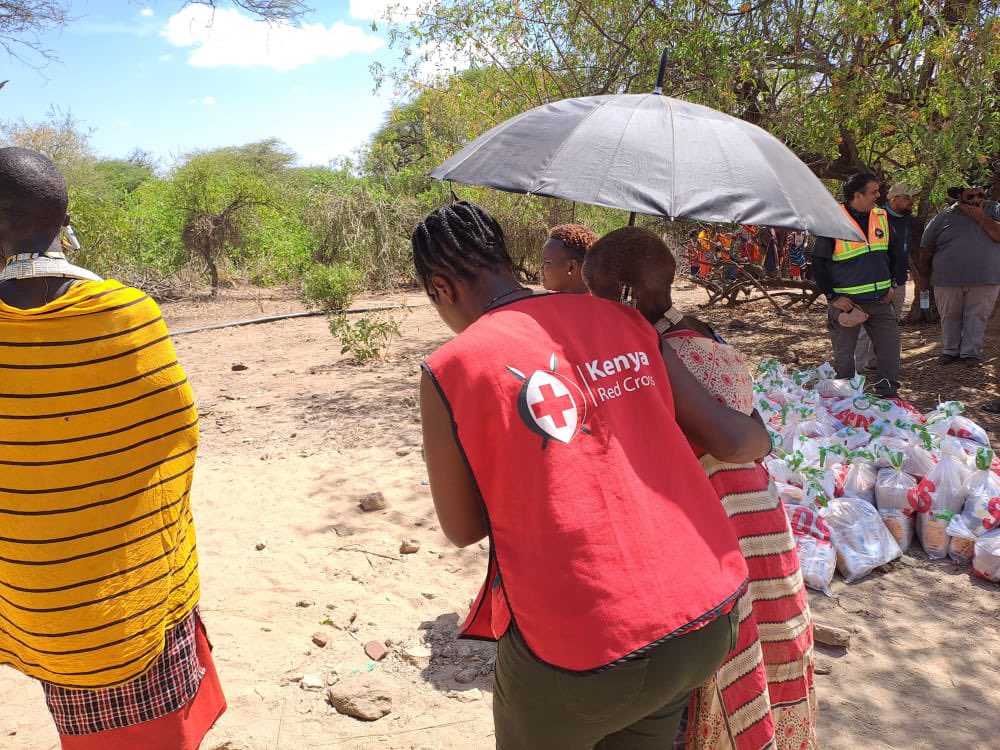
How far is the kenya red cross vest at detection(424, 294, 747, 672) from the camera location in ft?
3.71

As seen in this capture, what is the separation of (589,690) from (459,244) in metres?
0.82

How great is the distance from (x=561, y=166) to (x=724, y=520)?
1.02m

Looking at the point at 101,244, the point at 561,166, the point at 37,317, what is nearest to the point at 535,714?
the point at 37,317

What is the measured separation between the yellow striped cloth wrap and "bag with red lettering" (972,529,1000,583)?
11.1 feet

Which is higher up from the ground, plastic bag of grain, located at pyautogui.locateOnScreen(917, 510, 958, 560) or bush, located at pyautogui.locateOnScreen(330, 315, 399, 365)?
bush, located at pyautogui.locateOnScreen(330, 315, 399, 365)

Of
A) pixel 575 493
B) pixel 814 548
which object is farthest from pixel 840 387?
pixel 575 493

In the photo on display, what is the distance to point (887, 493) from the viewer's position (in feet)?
11.7

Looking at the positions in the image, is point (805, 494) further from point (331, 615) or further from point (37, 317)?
point (37, 317)

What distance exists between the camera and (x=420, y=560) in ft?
12.0

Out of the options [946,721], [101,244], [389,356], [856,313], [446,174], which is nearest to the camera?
[446,174]

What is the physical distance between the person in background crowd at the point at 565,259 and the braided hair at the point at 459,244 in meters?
1.52

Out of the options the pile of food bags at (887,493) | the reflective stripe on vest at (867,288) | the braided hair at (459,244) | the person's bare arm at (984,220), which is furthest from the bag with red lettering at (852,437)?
the braided hair at (459,244)

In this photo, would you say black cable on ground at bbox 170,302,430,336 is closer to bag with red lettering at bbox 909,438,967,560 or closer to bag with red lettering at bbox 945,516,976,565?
bag with red lettering at bbox 909,438,967,560

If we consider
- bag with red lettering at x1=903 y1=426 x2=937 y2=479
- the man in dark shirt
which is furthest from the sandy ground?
the man in dark shirt
